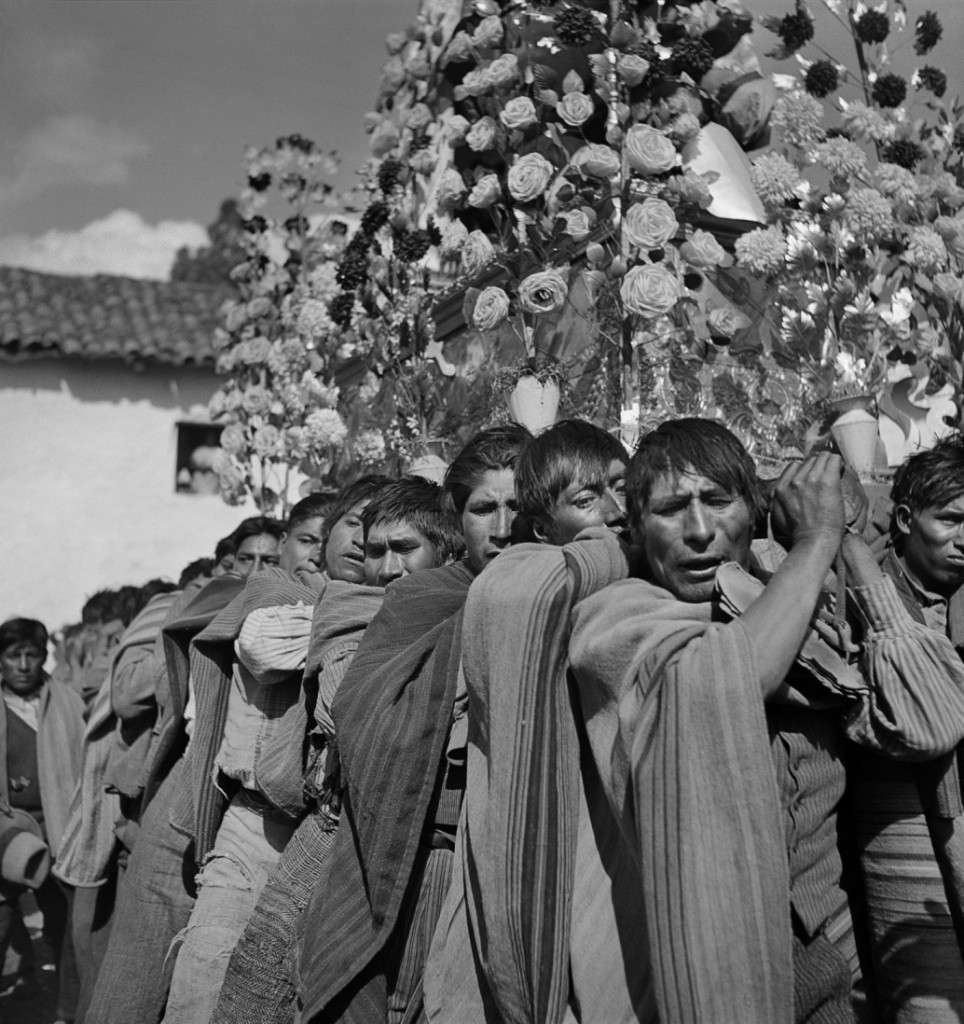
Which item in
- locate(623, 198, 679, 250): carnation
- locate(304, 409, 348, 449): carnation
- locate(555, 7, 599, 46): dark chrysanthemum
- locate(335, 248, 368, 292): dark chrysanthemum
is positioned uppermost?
locate(555, 7, 599, 46): dark chrysanthemum

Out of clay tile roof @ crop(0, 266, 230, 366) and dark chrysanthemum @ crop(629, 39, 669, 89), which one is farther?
clay tile roof @ crop(0, 266, 230, 366)

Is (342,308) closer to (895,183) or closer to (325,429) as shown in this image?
(325,429)

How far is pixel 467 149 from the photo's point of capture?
5004mm

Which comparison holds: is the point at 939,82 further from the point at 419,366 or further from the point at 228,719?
the point at 228,719

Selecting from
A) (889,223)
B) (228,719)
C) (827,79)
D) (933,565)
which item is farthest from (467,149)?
(933,565)

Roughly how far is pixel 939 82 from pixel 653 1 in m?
1.10

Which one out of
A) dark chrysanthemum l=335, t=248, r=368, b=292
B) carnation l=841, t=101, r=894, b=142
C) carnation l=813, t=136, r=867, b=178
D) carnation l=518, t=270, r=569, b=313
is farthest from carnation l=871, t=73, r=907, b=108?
dark chrysanthemum l=335, t=248, r=368, b=292

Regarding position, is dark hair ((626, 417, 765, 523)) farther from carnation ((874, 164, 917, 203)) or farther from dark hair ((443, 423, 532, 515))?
carnation ((874, 164, 917, 203))

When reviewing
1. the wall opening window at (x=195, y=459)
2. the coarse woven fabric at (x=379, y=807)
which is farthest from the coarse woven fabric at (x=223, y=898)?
the wall opening window at (x=195, y=459)

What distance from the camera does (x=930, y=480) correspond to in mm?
2777

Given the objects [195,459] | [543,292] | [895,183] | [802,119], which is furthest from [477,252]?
[195,459]

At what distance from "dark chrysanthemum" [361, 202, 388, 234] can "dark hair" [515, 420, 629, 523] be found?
3.08 m

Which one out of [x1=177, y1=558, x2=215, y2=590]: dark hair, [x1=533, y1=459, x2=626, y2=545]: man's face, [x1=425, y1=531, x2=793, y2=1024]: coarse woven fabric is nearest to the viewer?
[x1=425, y1=531, x2=793, y2=1024]: coarse woven fabric

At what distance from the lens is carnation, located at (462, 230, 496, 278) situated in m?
4.45
